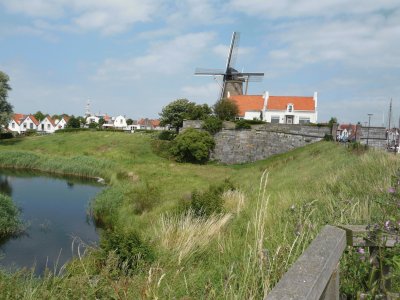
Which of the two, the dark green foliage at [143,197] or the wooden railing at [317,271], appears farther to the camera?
the dark green foliage at [143,197]

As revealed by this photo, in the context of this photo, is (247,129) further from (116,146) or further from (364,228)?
(364,228)

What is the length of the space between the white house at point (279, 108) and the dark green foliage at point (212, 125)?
29.4 ft

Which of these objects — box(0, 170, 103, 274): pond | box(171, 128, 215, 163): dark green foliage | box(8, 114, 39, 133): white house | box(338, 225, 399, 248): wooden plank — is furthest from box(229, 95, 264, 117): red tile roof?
box(8, 114, 39, 133): white house

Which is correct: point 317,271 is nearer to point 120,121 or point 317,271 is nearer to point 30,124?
point 30,124

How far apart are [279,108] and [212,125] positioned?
13596mm

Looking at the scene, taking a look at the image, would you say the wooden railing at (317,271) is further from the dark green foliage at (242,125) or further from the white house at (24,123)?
the white house at (24,123)

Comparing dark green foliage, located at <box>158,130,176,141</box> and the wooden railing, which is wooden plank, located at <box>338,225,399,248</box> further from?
dark green foliage, located at <box>158,130,176,141</box>

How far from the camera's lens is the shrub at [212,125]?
126ft

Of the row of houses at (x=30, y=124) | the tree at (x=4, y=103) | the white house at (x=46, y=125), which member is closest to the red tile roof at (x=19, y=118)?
the row of houses at (x=30, y=124)

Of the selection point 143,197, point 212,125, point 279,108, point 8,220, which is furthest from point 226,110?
point 8,220

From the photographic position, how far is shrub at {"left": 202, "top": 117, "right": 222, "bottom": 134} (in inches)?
1517

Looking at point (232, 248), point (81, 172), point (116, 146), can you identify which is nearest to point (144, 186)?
point (81, 172)

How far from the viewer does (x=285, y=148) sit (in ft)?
116

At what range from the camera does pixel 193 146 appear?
36.3m
